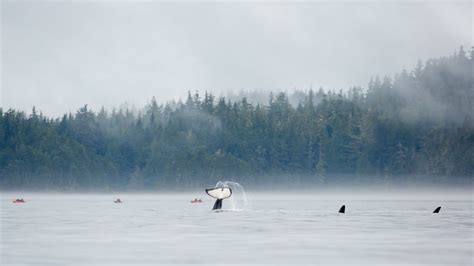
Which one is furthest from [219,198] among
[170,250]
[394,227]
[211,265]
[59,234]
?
[211,265]

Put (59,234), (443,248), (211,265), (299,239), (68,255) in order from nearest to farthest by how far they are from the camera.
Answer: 1. (211,265)
2. (68,255)
3. (443,248)
4. (299,239)
5. (59,234)

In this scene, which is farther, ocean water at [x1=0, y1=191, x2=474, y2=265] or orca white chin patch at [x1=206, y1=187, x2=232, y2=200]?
orca white chin patch at [x1=206, y1=187, x2=232, y2=200]

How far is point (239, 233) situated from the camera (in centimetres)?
4556

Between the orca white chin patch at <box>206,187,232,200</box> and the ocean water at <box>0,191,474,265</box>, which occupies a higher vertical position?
the orca white chin patch at <box>206,187,232,200</box>

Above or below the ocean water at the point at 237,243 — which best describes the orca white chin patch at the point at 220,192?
above

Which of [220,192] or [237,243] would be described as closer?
[237,243]

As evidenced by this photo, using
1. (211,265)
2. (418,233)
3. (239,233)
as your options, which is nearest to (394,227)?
(418,233)

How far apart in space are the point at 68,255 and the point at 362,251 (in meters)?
12.6

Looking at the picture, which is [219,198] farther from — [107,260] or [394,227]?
[107,260]

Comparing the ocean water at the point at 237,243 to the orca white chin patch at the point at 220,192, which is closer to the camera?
the ocean water at the point at 237,243

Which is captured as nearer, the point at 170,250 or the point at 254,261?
the point at 254,261

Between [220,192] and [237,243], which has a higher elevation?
[220,192]

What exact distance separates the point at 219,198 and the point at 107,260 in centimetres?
3532

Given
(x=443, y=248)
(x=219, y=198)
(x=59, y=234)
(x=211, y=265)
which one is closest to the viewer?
(x=211, y=265)
